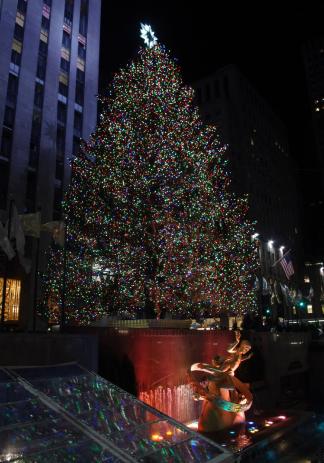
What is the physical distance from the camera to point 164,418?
20.7 feet

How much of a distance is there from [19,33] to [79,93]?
7678 mm

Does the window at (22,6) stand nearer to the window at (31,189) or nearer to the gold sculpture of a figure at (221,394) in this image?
the window at (31,189)

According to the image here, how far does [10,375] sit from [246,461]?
17.9 feet

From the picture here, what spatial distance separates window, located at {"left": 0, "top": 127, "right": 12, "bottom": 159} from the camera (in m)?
32.3

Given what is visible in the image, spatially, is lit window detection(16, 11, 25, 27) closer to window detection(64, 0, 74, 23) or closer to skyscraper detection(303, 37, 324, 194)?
window detection(64, 0, 74, 23)

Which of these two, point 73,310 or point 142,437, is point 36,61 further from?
point 142,437

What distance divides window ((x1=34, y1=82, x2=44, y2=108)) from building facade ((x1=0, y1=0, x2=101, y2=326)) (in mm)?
90

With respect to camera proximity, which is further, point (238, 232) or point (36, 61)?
point (36, 61)

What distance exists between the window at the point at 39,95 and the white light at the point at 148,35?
1293cm

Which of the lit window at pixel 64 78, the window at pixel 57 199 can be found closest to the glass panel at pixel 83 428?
the window at pixel 57 199

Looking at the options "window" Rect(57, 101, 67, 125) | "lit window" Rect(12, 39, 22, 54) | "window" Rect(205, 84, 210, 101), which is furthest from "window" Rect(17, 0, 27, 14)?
"window" Rect(205, 84, 210, 101)

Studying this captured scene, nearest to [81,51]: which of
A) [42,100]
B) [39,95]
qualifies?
[39,95]

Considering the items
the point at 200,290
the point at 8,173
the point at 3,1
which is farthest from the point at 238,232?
the point at 3,1

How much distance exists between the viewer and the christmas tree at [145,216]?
68.5ft
